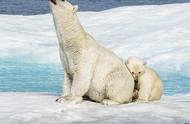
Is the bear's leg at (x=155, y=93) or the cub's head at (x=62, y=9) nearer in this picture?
the cub's head at (x=62, y=9)

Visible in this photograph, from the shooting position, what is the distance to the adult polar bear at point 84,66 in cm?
561

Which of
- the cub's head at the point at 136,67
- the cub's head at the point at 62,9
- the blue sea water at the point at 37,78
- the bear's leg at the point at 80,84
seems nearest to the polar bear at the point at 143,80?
the cub's head at the point at 136,67

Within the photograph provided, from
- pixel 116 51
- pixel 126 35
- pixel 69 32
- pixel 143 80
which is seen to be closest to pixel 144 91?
pixel 143 80

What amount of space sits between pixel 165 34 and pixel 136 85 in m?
6.97

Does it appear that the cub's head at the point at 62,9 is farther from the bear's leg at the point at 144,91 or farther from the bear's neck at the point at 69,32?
the bear's leg at the point at 144,91

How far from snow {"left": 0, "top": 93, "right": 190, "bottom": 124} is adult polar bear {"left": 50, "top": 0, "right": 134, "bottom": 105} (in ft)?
0.43

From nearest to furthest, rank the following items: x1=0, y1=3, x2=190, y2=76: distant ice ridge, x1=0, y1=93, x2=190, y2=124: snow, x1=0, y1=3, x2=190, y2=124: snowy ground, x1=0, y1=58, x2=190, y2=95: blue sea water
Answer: x1=0, y1=93, x2=190, y2=124: snow → x1=0, y1=3, x2=190, y2=124: snowy ground → x1=0, y1=58, x2=190, y2=95: blue sea water → x1=0, y1=3, x2=190, y2=76: distant ice ridge

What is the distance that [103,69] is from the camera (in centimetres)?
578

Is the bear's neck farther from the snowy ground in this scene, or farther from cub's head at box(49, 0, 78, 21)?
the snowy ground

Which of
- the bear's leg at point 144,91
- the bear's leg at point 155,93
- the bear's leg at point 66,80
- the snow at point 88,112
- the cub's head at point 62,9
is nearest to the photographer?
the snow at point 88,112

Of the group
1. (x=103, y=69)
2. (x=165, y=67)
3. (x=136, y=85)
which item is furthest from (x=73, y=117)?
(x=165, y=67)

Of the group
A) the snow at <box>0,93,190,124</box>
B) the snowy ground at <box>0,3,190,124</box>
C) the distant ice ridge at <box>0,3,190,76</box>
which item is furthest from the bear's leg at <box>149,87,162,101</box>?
the distant ice ridge at <box>0,3,190,76</box>

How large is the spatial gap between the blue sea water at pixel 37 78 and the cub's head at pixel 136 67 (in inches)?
140

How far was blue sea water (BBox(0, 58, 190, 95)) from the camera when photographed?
990 centimetres
